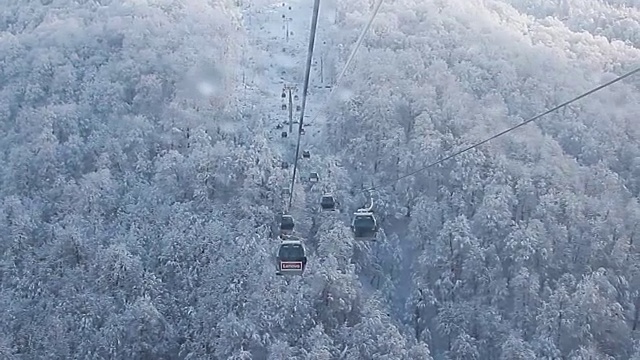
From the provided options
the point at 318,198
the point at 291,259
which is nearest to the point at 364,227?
the point at 291,259

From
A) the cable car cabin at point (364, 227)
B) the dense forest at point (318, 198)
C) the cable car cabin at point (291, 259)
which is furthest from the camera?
the dense forest at point (318, 198)

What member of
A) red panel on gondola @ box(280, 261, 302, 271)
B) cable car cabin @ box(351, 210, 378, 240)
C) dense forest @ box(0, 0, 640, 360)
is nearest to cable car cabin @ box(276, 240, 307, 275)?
red panel on gondola @ box(280, 261, 302, 271)

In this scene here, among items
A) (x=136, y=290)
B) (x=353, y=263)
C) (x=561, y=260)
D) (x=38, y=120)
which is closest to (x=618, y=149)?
(x=561, y=260)

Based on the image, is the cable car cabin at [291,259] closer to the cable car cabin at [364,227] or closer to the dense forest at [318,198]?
the cable car cabin at [364,227]

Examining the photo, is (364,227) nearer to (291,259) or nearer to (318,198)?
(291,259)

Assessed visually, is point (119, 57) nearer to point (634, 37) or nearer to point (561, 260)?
point (561, 260)

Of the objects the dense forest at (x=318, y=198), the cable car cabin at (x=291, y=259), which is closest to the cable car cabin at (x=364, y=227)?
the cable car cabin at (x=291, y=259)

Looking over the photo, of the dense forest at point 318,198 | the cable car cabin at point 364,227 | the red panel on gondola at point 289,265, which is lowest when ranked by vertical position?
the dense forest at point 318,198
